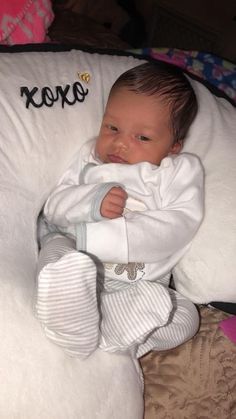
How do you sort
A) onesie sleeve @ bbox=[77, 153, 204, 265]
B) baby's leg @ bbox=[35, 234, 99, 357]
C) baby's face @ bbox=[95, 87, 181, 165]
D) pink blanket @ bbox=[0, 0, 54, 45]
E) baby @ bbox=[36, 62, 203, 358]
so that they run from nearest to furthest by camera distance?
baby's leg @ bbox=[35, 234, 99, 357] → baby @ bbox=[36, 62, 203, 358] → onesie sleeve @ bbox=[77, 153, 204, 265] → baby's face @ bbox=[95, 87, 181, 165] → pink blanket @ bbox=[0, 0, 54, 45]

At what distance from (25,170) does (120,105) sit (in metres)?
0.28

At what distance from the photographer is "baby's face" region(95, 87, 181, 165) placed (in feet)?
3.50

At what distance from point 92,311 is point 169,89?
604 mm

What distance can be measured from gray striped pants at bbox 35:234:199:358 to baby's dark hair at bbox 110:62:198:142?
0.41 m

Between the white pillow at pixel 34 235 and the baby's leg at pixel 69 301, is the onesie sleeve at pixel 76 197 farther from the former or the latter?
the baby's leg at pixel 69 301

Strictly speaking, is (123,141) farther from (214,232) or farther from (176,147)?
(214,232)

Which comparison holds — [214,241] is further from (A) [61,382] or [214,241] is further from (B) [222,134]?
(A) [61,382]

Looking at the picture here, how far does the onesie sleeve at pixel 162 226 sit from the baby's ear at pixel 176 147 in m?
0.04

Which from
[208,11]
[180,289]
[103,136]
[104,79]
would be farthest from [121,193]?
[208,11]

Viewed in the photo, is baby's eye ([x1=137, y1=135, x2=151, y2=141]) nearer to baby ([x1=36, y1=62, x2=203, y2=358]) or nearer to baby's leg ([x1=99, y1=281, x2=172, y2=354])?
baby ([x1=36, y1=62, x2=203, y2=358])

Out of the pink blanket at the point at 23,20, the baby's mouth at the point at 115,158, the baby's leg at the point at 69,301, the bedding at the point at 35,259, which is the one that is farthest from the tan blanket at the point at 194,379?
the pink blanket at the point at 23,20

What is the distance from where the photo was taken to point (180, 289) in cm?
111

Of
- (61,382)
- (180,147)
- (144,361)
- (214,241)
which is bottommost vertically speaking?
(144,361)

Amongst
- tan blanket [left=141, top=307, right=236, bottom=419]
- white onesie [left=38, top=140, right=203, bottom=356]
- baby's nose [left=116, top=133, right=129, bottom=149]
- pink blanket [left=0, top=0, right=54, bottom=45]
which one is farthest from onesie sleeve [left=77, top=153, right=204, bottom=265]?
pink blanket [left=0, top=0, right=54, bottom=45]
